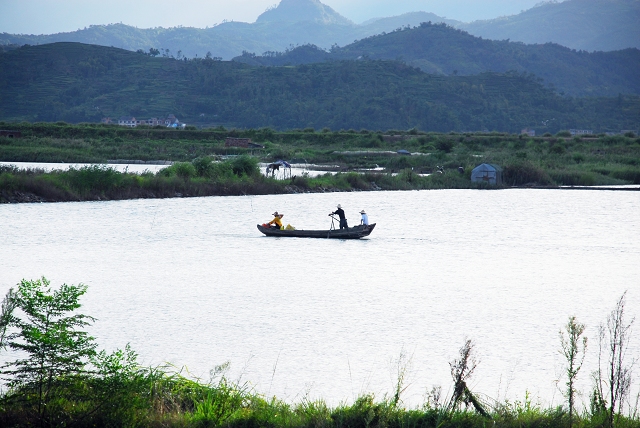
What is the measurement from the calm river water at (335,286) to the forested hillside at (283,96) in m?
104

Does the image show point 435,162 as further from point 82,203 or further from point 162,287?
point 162,287

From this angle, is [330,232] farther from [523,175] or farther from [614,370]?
[523,175]

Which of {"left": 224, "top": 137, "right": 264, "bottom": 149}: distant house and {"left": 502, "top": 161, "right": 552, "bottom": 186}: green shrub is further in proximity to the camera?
{"left": 224, "top": 137, "right": 264, "bottom": 149}: distant house

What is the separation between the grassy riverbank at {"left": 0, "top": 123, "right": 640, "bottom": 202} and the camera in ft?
126

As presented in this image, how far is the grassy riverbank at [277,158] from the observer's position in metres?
38.5

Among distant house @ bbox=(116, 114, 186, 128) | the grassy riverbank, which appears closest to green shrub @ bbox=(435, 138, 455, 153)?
the grassy riverbank

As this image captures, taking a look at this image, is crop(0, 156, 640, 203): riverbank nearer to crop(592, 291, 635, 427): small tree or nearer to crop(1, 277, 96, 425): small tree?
crop(592, 291, 635, 427): small tree

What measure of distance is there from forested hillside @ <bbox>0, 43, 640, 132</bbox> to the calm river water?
10411 cm

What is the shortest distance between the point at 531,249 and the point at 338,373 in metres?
17.8

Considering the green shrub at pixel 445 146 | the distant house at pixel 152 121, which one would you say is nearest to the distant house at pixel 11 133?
the green shrub at pixel 445 146

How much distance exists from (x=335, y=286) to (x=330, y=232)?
8627 mm

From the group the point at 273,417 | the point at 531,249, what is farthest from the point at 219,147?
the point at 273,417

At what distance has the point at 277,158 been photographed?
6675 cm

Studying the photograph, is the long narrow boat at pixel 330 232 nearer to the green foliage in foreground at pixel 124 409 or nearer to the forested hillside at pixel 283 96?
the green foliage in foreground at pixel 124 409
